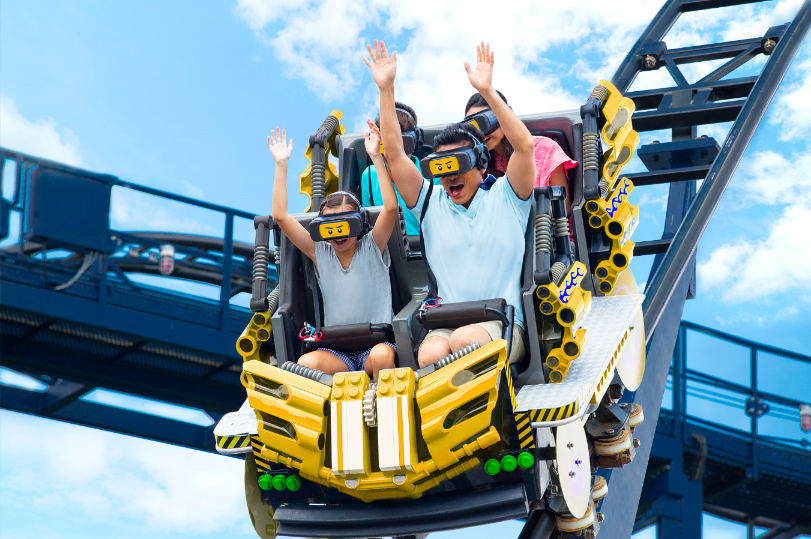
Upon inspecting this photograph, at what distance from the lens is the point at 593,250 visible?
15.8 ft

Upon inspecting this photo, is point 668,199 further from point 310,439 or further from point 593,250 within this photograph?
point 310,439

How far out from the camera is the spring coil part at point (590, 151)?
4.64 m

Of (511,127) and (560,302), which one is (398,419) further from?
(511,127)

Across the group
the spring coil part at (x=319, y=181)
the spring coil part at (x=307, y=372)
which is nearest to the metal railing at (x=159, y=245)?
the spring coil part at (x=319, y=181)

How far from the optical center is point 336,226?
384 centimetres

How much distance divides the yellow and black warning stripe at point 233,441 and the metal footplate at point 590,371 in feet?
3.42

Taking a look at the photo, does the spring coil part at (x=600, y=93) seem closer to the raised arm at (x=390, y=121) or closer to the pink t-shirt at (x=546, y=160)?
the pink t-shirt at (x=546, y=160)

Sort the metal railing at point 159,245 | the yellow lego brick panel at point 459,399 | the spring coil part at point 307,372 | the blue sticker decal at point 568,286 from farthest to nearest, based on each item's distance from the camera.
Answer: the metal railing at point 159,245, the blue sticker decal at point 568,286, the spring coil part at point 307,372, the yellow lego brick panel at point 459,399

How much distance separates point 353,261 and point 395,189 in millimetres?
571

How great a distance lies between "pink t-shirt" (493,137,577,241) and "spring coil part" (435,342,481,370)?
1.18 m

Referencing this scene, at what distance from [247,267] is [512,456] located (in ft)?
19.3

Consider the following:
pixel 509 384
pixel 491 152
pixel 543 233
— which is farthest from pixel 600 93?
pixel 509 384

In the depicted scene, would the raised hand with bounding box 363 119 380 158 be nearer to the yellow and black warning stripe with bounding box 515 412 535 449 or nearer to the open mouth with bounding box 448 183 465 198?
the open mouth with bounding box 448 183 465 198

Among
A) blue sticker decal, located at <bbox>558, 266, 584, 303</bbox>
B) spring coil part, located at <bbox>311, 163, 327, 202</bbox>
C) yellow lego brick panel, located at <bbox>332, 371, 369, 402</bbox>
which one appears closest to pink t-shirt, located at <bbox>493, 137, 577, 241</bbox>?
blue sticker decal, located at <bbox>558, 266, 584, 303</bbox>
